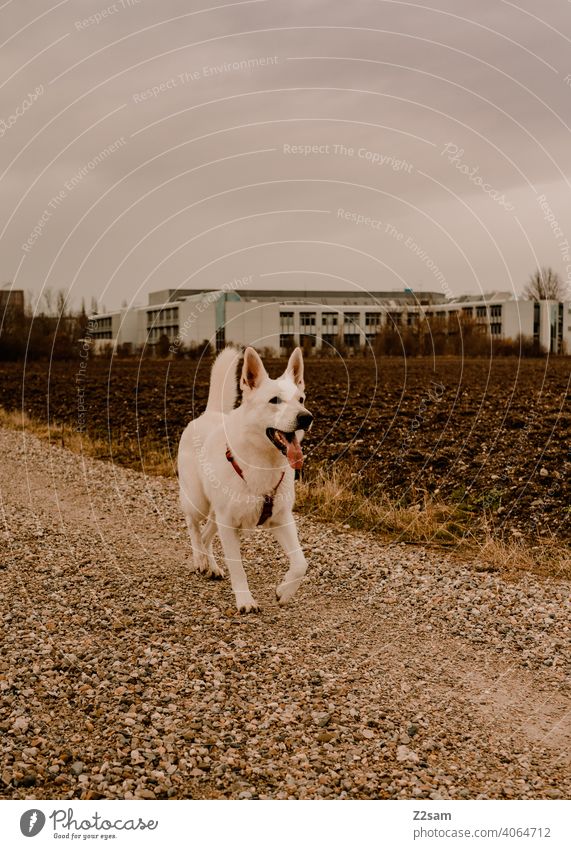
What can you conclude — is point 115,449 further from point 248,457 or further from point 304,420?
point 304,420

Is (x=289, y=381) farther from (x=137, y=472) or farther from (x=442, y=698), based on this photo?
(x=137, y=472)

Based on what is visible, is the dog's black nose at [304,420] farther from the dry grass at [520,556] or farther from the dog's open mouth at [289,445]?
the dry grass at [520,556]

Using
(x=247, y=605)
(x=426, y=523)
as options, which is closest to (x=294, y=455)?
(x=247, y=605)

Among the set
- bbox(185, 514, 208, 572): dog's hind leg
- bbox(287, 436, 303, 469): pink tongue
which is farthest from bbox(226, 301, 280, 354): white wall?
bbox(287, 436, 303, 469): pink tongue

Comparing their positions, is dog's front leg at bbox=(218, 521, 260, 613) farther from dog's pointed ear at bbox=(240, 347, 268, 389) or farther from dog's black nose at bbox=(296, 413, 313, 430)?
dog's black nose at bbox=(296, 413, 313, 430)

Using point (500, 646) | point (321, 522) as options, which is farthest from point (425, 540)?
point (500, 646)

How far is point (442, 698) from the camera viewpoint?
21.5 feet

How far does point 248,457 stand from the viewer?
7117 millimetres

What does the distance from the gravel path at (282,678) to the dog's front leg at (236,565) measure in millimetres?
177

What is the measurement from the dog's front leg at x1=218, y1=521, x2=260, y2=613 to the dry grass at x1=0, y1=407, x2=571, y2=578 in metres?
3.32

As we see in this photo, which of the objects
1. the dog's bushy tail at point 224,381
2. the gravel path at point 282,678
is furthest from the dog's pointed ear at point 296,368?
the gravel path at point 282,678

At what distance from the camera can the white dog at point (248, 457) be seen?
21.1ft

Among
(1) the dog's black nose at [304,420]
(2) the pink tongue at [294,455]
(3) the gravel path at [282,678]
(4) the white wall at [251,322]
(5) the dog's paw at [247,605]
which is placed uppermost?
(4) the white wall at [251,322]
